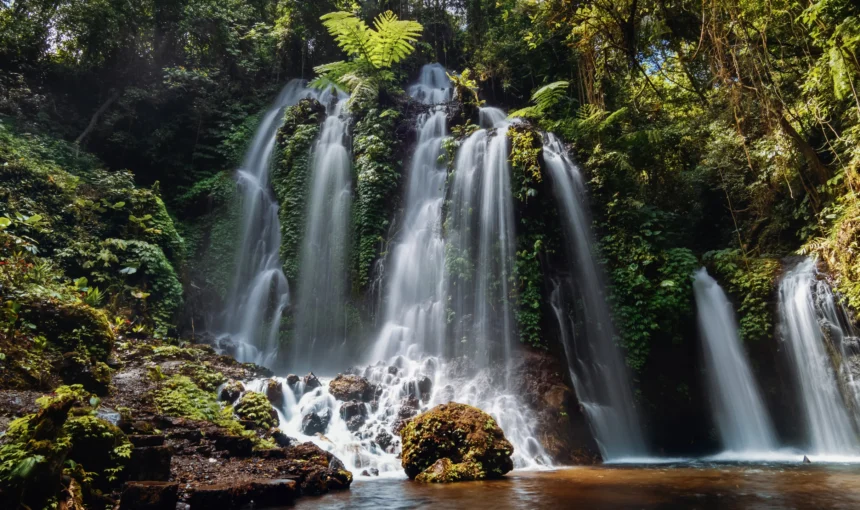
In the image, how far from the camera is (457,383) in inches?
421

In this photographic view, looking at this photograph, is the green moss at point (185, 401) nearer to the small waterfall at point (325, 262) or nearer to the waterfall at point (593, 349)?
the small waterfall at point (325, 262)

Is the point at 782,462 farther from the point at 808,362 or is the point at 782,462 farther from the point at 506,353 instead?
the point at 506,353

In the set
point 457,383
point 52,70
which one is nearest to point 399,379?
point 457,383

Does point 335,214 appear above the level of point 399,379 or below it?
above

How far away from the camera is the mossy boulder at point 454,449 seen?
6.73m

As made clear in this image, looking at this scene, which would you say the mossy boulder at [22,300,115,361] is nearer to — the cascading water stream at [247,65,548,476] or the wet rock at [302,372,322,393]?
the cascading water stream at [247,65,548,476]

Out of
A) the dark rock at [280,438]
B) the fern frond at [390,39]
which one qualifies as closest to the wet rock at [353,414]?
the dark rock at [280,438]

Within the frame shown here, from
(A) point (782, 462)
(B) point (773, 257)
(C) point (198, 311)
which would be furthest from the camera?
(C) point (198, 311)

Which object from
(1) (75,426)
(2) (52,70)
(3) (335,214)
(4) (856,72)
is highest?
(2) (52,70)

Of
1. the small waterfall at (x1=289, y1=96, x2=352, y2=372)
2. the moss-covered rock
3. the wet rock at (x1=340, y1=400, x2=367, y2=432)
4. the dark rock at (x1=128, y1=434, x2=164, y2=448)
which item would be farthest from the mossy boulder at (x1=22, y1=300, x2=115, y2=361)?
the small waterfall at (x1=289, y1=96, x2=352, y2=372)

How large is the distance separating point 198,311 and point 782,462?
14.8 m

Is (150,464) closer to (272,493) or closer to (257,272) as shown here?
(272,493)

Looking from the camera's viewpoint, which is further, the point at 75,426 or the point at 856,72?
the point at 856,72

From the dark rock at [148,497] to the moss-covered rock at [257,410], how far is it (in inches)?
146
